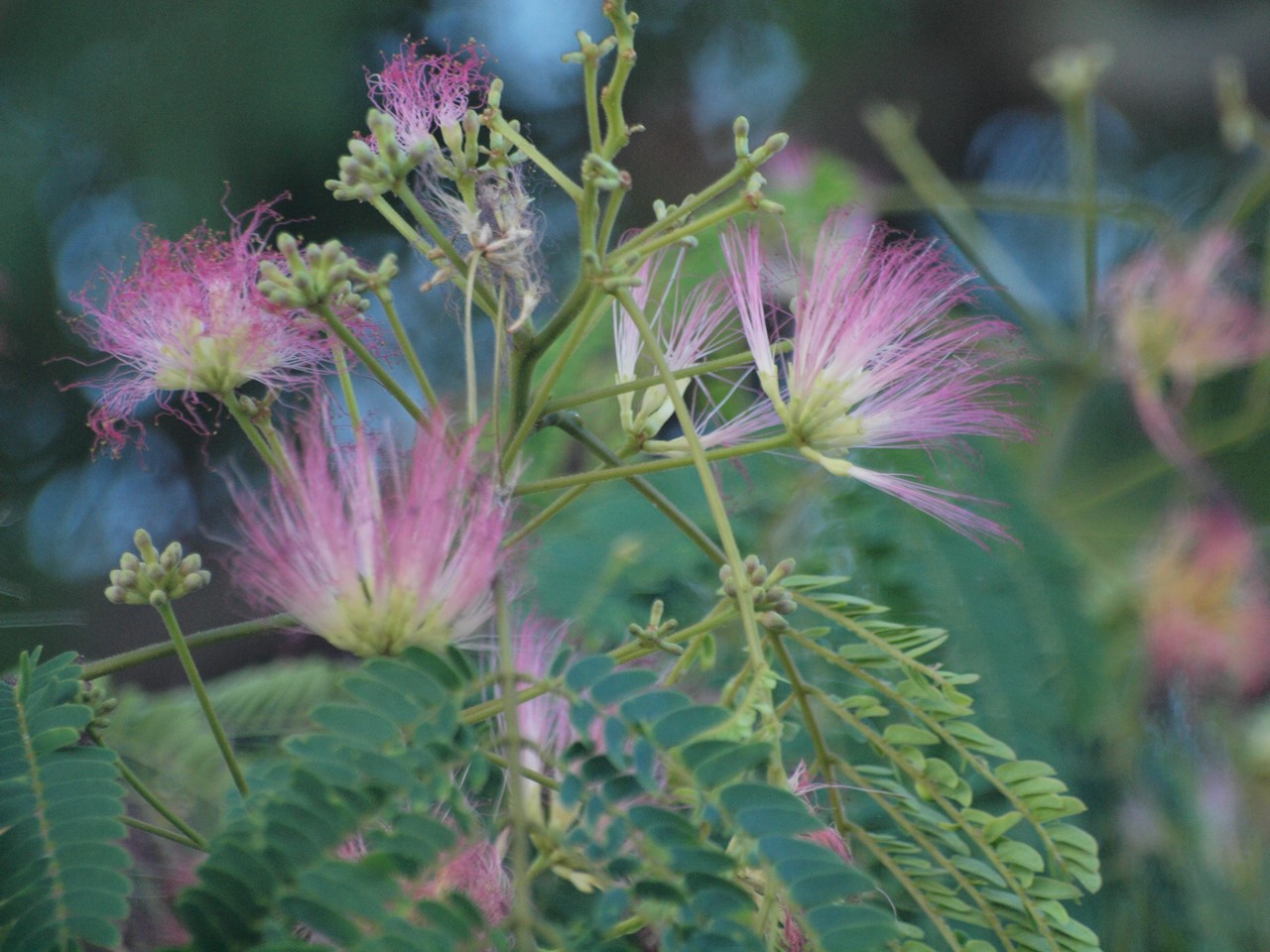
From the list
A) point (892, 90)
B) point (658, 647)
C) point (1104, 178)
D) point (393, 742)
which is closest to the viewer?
point (393, 742)

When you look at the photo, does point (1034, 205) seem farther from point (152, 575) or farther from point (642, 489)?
point (152, 575)

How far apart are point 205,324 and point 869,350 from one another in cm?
42

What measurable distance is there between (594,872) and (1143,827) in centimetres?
93

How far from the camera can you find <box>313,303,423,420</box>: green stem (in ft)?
1.92

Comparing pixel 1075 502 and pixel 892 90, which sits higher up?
pixel 892 90

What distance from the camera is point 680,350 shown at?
83 cm

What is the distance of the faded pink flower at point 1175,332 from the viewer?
1.95 metres

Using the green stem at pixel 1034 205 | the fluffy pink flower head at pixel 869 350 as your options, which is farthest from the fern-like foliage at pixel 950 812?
the green stem at pixel 1034 205

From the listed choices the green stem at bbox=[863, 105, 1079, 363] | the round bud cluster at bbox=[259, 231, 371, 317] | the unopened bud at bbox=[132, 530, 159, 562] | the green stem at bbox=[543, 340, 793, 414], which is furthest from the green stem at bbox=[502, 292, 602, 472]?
the green stem at bbox=[863, 105, 1079, 363]

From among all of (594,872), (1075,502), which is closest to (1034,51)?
(1075,502)

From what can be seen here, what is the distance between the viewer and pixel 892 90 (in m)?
3.40

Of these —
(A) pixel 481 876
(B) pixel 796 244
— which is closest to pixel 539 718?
(A) pixel 481 876

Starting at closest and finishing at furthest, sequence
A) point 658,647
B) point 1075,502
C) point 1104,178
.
Answer: point 658,647 < point 1075,502 < point 1104,178

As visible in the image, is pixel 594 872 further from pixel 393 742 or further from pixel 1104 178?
pixel 1104 178
